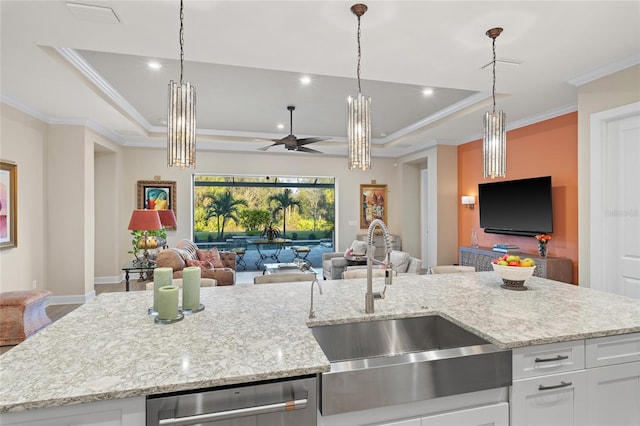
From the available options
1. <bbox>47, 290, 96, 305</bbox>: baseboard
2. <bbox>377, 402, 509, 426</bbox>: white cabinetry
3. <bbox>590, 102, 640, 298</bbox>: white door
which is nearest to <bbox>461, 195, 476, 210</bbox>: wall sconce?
<bbox>590, 102, 640, 298</bbox>: white door

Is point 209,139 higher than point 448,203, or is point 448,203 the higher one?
point 209,139

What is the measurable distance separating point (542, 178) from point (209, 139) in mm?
5549

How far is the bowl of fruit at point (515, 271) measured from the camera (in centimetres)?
209

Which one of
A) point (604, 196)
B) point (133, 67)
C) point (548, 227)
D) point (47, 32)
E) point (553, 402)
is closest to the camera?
point (553, 402)

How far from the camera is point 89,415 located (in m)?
0.98

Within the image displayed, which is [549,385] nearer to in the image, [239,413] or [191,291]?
[239,413]

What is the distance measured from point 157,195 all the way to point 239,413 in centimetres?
639

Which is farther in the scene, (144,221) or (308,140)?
(308,140)

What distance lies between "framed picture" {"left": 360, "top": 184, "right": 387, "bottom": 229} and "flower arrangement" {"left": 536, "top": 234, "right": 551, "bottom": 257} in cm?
364

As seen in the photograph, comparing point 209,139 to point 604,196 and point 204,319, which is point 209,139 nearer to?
point 204,319

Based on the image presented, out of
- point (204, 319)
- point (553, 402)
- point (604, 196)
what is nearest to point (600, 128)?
point (604, 196)

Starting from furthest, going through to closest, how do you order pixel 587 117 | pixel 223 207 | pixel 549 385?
pixel 223 207 < pixel 587 117 < pixel 549 385

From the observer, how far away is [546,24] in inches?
93.7

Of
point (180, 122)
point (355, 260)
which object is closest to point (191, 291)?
point (180, 122)
